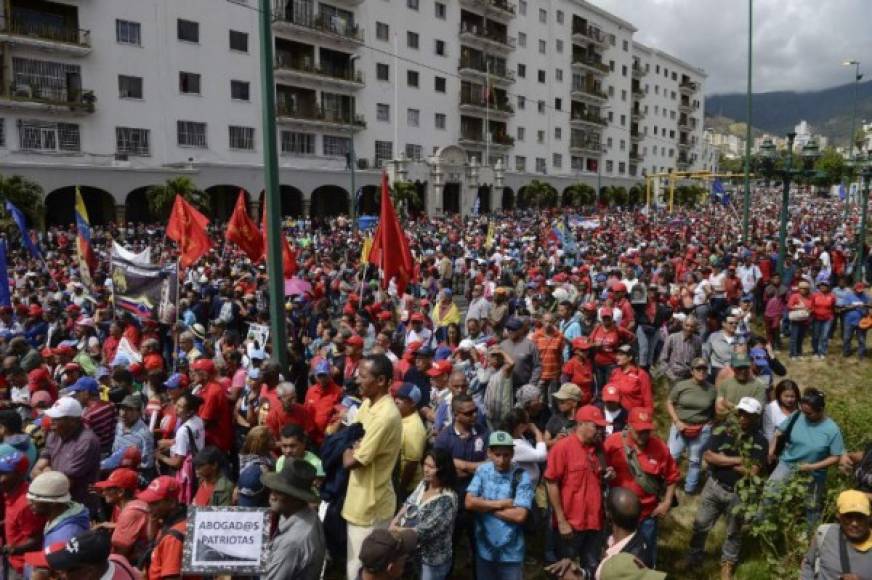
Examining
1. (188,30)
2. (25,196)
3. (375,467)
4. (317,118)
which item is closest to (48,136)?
(25,196)

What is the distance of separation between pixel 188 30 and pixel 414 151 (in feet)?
53.9

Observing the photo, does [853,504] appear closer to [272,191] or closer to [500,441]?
[500,441]

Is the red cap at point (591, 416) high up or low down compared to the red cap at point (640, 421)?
up

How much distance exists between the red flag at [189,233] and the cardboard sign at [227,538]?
9.33 m

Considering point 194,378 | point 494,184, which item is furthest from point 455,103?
point 194,378

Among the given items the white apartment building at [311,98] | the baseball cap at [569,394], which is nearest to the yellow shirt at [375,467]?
the baseball cap at [569,394]

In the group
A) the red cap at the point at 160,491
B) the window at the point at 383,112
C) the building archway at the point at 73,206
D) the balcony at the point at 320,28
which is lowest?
the red cap at the point at 160,491

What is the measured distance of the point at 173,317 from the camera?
10.2 m

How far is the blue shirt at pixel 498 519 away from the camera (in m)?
4.32

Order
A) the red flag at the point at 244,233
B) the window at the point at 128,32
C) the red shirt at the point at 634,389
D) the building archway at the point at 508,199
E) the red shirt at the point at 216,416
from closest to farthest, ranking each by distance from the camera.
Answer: the red shirt at the point at 216,416
the red shirt at the point at 634,389
the red flag at the point at 244,233
the window at the point at 128,32
the building archway at the point at 508,199

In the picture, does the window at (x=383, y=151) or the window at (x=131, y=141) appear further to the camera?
the window at (x=383, y=151)

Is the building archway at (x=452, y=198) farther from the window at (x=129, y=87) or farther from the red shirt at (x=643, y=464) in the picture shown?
the red shirt at (x=643, y=464)

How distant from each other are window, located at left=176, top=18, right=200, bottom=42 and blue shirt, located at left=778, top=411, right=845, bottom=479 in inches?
1387

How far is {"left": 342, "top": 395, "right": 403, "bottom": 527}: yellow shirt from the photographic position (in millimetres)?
4281
